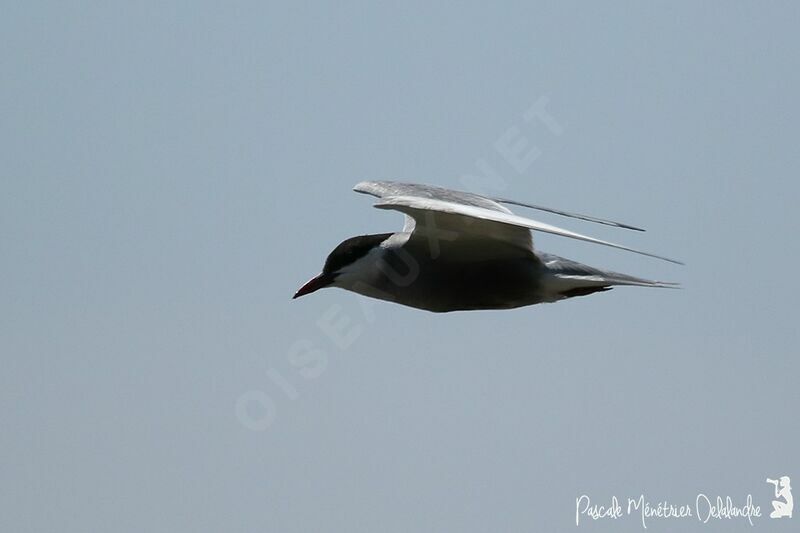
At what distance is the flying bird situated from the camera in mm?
8297

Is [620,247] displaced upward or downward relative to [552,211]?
downward

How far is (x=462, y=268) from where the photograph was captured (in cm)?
858

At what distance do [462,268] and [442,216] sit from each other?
2.55 ft

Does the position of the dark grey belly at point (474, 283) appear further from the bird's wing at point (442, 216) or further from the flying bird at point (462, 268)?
the bird's wing at point (442, 216)

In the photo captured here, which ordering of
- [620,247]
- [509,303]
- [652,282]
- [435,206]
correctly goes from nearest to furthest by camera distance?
[620,247] < [435,206] < [652,282] < [509,303]

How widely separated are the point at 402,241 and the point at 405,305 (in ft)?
1.69

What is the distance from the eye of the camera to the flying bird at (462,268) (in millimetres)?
8297

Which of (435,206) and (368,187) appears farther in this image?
(368,187)

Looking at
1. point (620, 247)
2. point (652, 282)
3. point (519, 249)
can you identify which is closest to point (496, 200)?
point (519, 249)

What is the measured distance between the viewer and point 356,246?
29.7 ft

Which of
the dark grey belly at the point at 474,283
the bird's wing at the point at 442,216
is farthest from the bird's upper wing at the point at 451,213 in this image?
the dark grey belly at the point at 474,283

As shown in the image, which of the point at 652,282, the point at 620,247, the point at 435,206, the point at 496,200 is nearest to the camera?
the point at 620,247

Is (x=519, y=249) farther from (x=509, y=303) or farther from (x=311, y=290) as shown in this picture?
(x=311, y=290)

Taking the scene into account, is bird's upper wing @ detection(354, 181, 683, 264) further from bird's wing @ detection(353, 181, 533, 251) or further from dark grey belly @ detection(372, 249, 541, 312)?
dark grey belly @ detection(372, 249, 541, 312)
